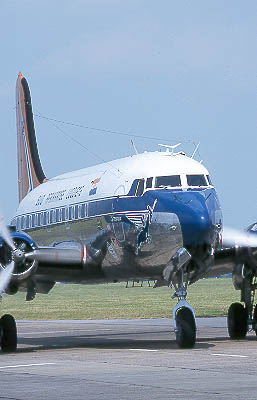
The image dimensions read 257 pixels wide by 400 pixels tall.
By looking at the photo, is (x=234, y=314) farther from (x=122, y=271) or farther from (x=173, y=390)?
(x=173, y=390)

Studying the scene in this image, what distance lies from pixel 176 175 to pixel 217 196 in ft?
3.42

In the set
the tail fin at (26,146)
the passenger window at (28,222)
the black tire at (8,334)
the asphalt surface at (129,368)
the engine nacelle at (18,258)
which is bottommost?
the asphalt surface at (129,368)

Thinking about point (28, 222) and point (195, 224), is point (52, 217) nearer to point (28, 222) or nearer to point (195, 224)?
point (28, 222)

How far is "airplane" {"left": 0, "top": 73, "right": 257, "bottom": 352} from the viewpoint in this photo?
20172mm

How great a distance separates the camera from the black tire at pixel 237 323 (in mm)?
24781

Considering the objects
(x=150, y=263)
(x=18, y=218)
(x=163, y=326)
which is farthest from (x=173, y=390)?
(x=163, y=326)

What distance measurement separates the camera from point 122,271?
22531 millimetres

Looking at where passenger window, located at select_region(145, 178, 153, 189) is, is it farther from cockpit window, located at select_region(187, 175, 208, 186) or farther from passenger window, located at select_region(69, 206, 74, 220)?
passenger window, located at select_region(69, 206, 74, 220)

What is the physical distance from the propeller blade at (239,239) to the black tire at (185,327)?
322 centimetres

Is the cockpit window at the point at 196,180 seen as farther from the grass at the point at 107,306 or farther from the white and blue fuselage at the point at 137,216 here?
the grass at the point at 107,306

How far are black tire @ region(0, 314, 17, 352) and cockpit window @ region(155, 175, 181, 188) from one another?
473 cm

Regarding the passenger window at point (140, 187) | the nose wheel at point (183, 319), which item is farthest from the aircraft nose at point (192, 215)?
the passenger window at point (140, 187)

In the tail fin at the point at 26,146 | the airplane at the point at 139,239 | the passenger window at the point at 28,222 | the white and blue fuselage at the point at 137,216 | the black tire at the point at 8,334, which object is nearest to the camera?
the white and blue fuselage at the point at 137,216

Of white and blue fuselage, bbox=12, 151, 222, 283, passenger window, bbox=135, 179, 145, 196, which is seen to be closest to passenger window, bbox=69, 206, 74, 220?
Answer: white and blue fuselage, bbox=12, 151, 222, 283
